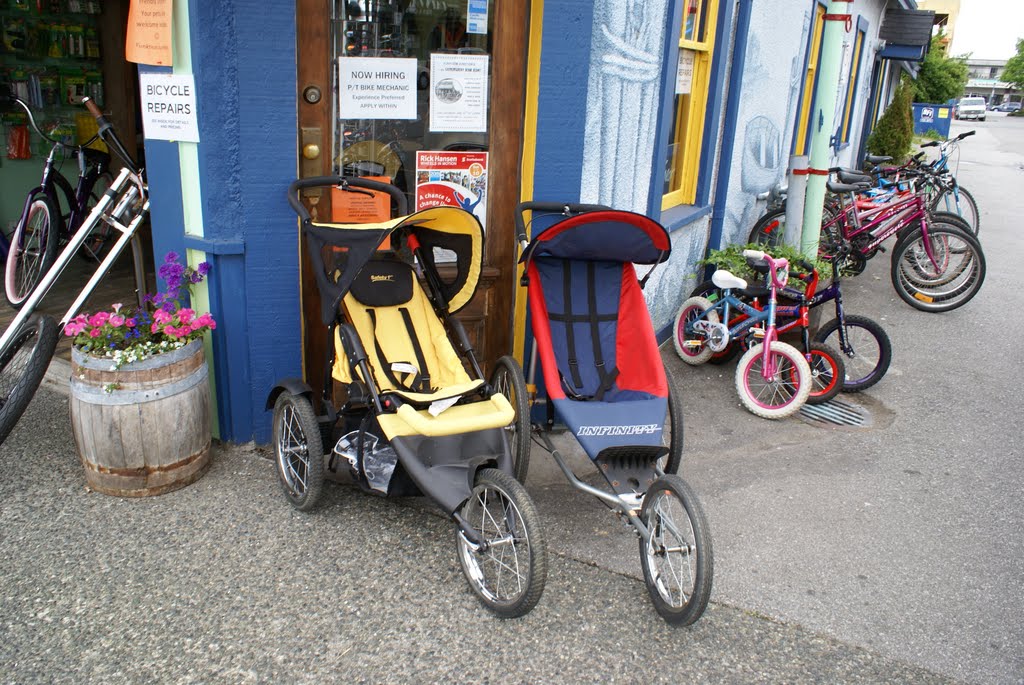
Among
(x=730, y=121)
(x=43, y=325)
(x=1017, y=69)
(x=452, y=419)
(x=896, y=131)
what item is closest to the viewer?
(x=452, y=419)

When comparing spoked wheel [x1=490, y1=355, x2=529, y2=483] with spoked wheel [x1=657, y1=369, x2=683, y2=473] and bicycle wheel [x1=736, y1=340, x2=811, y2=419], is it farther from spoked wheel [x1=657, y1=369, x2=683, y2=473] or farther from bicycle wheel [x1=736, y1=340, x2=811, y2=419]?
bicycle wheel [x1=736, y1=340, x2=811, y2=419]

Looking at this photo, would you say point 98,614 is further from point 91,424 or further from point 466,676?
point 466,676

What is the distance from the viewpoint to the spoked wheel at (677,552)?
9.18 ft

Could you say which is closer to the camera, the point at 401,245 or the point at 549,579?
the point at 549,579

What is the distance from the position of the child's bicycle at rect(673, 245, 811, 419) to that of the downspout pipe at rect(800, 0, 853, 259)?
44.4 inches

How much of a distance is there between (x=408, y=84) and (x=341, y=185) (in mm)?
643

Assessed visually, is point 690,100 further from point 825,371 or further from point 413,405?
point 413,405

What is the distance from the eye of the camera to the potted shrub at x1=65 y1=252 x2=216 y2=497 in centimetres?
342

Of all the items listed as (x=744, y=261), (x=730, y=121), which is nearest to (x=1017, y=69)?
(x=730, y=121)

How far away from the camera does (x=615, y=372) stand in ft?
13.0

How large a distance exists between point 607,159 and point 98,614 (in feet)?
10.7

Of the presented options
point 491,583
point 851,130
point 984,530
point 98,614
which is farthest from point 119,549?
point 851,130

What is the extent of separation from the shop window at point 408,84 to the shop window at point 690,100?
2140mm

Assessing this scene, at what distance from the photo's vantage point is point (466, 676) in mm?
2703
